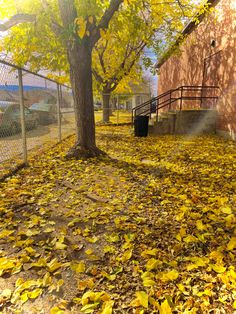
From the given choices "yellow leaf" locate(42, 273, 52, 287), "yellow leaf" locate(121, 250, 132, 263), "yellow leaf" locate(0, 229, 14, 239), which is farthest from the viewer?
"yellow leaf" locate(0, 229, 14, 239)

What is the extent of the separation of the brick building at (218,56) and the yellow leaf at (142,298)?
349 inches

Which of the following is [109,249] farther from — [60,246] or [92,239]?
[60,246]

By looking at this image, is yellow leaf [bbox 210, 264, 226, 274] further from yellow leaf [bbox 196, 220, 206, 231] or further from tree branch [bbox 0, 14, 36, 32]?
tree branch [bbox 0, 14, 36, 32]

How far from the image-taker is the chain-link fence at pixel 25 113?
5.09 meters

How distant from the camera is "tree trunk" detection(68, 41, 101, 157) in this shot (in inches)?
231

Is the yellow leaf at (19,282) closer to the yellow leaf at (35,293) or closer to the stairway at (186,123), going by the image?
the yellow leaf at (35,293)

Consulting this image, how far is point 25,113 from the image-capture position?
7895 mm

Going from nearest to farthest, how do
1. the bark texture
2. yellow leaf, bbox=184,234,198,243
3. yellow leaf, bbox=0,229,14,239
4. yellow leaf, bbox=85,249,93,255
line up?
yellow leaf, bbox=85,249,93,255 < yellow leaf, bbox=184,234,198,243 < yellow leaf, bbox=0,229,14,239 < the bark texture

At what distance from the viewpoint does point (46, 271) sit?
226 centimetres

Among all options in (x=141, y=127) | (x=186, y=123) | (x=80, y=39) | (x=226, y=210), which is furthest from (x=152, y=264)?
(x=186, y=123)

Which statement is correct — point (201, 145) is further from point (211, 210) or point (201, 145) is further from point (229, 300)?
point (229, 300)

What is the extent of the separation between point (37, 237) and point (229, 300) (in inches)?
84.1

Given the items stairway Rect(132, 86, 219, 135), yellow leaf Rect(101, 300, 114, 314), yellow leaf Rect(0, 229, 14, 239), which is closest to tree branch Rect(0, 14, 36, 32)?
yellow leaf Rect(0, 229, 14, 239)

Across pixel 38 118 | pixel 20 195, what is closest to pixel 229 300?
pixel 20 195
